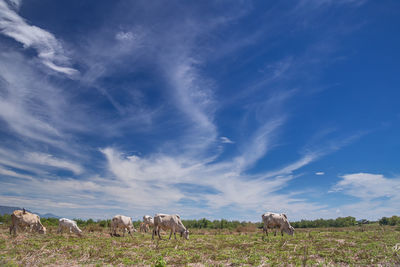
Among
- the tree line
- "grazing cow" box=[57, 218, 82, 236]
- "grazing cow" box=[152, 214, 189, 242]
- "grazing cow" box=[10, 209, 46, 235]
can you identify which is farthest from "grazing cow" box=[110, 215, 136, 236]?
the tree line

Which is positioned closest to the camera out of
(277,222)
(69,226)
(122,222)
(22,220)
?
(22,220)

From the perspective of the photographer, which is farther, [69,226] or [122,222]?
[122,222]

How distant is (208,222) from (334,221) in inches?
1325

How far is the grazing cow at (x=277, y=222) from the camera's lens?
2884cm

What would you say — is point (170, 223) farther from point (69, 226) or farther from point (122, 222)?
point (69, 226)

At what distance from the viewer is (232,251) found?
1612 centimetres

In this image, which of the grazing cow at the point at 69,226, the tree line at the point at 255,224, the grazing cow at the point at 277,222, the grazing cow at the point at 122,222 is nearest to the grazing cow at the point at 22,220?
the grazing cow at the point at 69,226

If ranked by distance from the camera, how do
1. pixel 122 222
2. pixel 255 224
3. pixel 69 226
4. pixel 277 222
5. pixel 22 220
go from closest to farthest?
pixel 22 220, pixel 69 226, pixel 277 222, pixel 122 222, pixel 255 224

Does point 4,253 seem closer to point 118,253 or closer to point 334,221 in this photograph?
point 118,253

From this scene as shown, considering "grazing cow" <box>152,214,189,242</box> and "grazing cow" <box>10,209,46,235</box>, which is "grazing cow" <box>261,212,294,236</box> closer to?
"grazing cow" <box>152,214,189,242</box>

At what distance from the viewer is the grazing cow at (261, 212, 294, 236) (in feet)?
94.6

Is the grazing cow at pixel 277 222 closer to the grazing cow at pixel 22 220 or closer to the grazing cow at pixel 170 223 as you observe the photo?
the grazing cow at pixel 170 223

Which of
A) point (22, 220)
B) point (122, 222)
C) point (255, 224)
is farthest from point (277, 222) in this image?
point (255, 224)

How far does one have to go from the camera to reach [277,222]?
1142 inches
